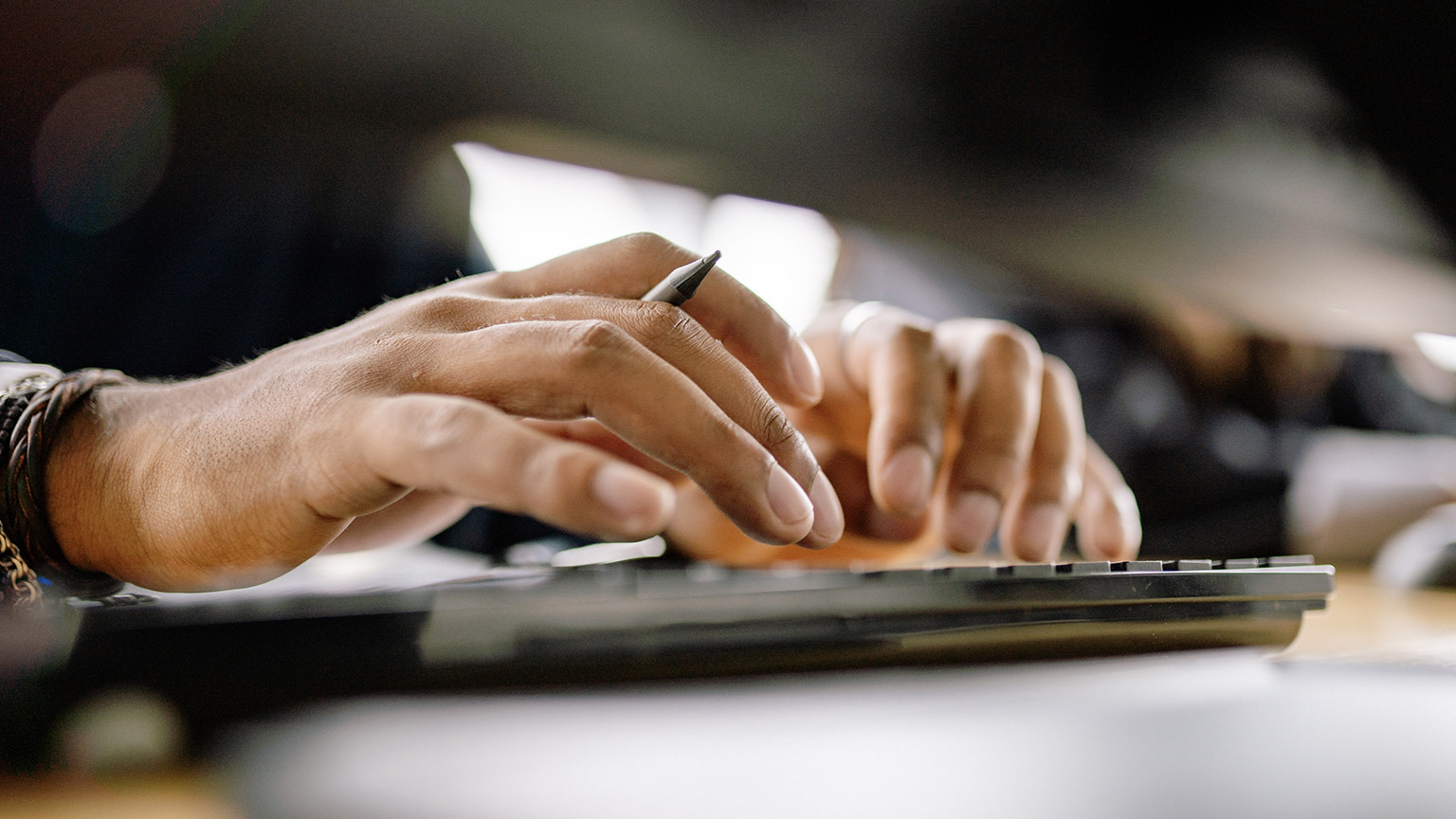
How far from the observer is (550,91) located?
565 millimetres

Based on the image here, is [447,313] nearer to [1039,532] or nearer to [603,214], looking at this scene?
[1039,532]

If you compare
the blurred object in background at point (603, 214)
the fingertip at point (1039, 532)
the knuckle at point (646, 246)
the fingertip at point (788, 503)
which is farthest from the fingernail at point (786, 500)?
the blurred object in background at point (603, 214)

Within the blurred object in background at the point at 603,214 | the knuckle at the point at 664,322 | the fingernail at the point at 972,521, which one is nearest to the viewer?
the knuckle at the point at 664,322

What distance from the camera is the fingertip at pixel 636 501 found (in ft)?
0.57

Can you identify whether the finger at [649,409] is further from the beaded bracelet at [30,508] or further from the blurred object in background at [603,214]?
the blurred object in background at [603,214]

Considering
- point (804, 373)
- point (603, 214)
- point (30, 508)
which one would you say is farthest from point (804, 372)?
point (603, 214)

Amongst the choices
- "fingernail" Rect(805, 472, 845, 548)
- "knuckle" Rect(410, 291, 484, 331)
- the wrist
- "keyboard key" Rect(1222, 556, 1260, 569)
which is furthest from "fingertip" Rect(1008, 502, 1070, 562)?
the wrist

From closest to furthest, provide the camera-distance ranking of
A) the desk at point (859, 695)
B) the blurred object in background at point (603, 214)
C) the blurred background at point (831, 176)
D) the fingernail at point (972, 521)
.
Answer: the desk at point (859, 695)
the fingernail at point (972, 521)
the blurred background at point (831, 176)
the blurred object in background at point (603, 214)

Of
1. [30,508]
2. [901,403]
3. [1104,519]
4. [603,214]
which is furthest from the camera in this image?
[603,214]

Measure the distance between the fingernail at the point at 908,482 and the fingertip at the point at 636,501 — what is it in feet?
0.66

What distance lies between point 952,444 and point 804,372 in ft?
0.72

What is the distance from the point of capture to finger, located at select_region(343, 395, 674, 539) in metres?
0.18

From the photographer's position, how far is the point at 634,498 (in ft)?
0.57

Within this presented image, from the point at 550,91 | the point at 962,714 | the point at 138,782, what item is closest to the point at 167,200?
the point at 550,91
